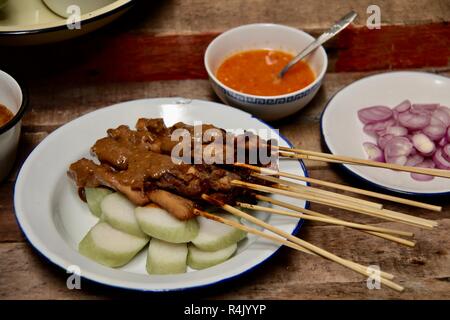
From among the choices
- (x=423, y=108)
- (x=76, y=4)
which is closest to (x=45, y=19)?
(x=76, y=4)

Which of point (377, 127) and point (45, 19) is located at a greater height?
point (45, 19)

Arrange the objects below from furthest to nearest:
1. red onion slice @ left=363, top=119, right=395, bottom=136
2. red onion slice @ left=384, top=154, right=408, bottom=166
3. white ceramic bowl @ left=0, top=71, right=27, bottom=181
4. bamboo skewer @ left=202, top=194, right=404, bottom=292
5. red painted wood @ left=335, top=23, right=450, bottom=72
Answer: red painted wood @ left=335, top=23, right=450, bottom=72
red onion slice @ left=363, top=119, right=395, bottom=136
red onion slice @ left=384, top=154, right=408, bottom=166
white ceramic bowl @ left=0, top=71, right=27, bottom=181
bamboo skewer @ left=202, top=194, right=404, bottom=292

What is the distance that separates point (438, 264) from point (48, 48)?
225cm

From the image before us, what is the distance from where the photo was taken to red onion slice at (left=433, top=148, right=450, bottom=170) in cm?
263

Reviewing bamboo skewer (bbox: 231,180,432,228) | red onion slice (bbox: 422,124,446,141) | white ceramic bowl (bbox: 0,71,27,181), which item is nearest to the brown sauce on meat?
white ceramic bowl (bbox: 0,71,27,181)

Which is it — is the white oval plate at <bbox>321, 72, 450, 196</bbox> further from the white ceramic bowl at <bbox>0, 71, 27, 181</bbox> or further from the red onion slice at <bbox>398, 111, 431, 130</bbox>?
the white ceramic bowl at <bbox>0, 71, 27, 181</bbox>

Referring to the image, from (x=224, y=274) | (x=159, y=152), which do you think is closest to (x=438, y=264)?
(x=224, y=274)

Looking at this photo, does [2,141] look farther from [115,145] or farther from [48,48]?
[48,48]

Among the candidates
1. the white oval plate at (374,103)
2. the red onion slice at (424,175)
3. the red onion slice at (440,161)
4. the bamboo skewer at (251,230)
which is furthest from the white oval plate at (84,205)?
the red onion slice at (440,161)

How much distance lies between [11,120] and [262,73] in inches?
51.5

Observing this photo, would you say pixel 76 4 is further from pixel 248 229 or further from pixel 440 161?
pixel 440 161

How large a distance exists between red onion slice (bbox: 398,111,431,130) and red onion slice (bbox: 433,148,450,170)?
149mm

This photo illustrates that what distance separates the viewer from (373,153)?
2746 millimetres

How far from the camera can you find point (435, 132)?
2688mm
